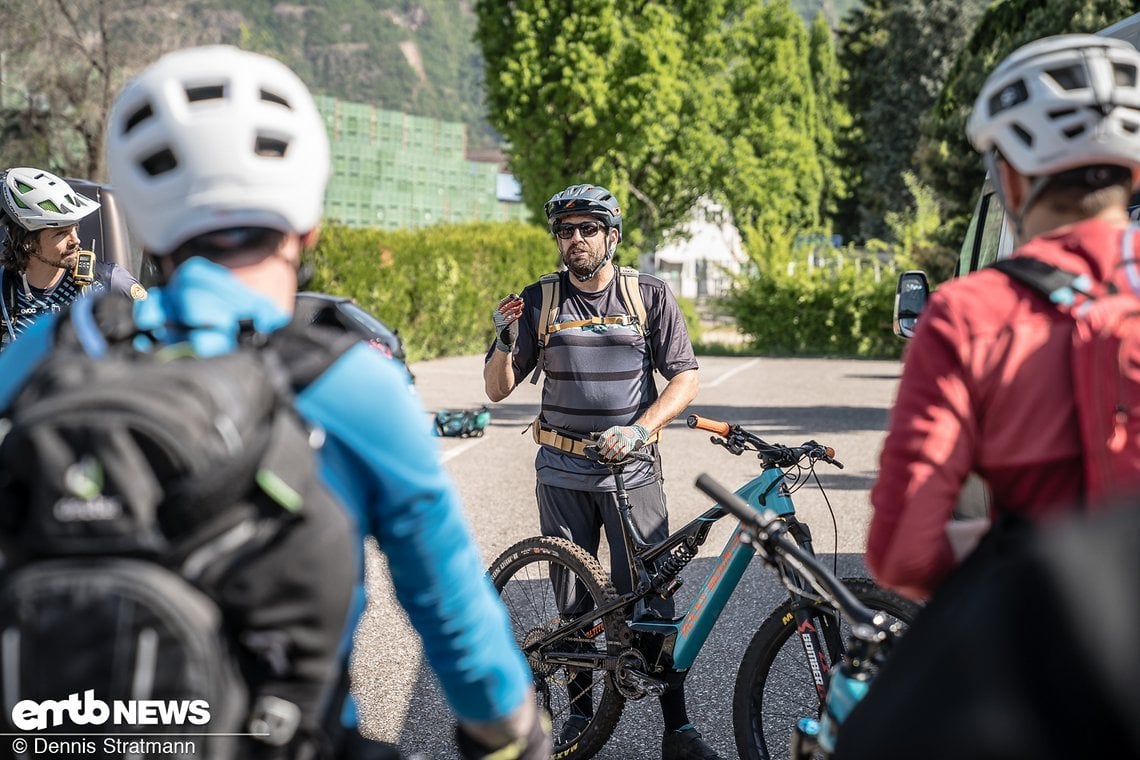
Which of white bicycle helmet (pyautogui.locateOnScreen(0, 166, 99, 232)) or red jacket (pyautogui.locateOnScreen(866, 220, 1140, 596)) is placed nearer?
red jacket (pyautogui.locateOnScreen(866, 220, 1140, 596))

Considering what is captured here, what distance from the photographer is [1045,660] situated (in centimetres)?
93

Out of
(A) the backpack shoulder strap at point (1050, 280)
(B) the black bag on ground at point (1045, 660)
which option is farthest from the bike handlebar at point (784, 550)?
(B) the black bag on ground at point (1045, 660)

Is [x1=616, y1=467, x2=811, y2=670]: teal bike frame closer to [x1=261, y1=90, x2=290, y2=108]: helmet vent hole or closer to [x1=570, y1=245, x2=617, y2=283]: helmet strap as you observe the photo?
[x1=570, y1=245, x2=617, y2=283]: helmet strap

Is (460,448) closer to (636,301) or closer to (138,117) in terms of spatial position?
(636,301)

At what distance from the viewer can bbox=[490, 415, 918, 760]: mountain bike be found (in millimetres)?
3961

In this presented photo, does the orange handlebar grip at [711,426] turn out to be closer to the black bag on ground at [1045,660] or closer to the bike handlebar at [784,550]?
the bike handlebar at [784,550]

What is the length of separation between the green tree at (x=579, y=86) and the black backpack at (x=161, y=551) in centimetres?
3252

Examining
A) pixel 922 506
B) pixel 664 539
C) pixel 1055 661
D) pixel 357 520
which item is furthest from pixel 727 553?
pixel 1055 661

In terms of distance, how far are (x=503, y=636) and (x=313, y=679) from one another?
1.12 ft

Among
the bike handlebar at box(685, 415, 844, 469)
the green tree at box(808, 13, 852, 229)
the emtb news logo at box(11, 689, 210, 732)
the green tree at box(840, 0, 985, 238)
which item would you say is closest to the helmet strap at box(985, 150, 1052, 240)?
the emtb news logo at box(11, 689, 210, 732)

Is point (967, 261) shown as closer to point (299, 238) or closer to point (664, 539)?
point (664, 539)

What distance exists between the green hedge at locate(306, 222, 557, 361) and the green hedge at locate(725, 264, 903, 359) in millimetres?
5821

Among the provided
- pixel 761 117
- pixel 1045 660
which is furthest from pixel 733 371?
pixel 1045 660

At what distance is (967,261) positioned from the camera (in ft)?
24.1
